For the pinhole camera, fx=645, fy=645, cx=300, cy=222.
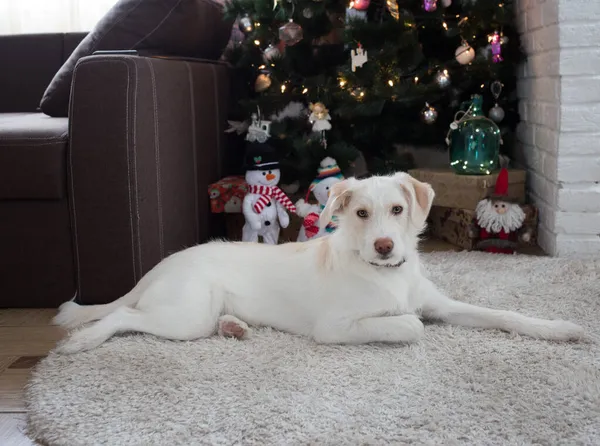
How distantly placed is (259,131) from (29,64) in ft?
4.70

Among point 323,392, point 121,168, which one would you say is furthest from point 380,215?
point 121,168

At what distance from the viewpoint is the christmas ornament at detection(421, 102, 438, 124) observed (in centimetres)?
310

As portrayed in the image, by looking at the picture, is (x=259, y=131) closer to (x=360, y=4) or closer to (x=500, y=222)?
(x=360, y=4)

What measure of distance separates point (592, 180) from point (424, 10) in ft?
3.64

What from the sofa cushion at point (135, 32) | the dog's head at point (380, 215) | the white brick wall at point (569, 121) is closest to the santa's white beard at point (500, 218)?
the white brick wall at point (569, 121)

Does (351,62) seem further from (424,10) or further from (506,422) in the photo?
(506,422)

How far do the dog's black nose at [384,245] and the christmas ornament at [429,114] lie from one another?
1535 mm

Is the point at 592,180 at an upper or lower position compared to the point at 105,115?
lower

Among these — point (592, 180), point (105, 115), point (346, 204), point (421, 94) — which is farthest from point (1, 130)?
point (592, 180)

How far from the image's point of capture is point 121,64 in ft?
6.91

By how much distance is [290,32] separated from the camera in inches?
114

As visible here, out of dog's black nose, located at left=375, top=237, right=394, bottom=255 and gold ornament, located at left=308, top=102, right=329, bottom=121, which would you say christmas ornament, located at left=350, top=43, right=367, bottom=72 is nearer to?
gold ornament, located at left=308, top=102, right=329, bottom=121

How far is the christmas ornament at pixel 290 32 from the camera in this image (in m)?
2.90

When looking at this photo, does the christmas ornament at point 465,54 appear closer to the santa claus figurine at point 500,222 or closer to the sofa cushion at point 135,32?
the santa claus figurine at point 500,222
